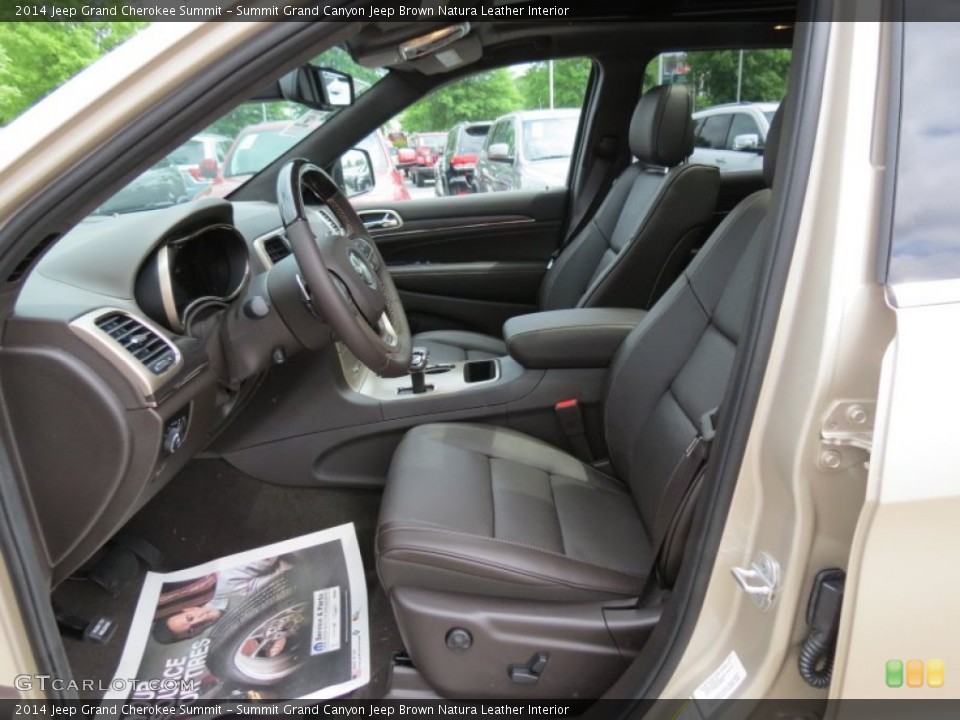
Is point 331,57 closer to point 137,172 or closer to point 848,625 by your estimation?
point 137,172

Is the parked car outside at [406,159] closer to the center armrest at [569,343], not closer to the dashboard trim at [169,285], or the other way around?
the center armrest at [569,343]

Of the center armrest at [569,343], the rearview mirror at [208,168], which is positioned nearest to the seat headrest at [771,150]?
the center armrest at [569,343]

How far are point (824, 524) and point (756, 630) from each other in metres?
0.18

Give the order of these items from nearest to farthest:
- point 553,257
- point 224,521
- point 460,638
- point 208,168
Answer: point 460,638 → point 224,521 → point 208,168 → point 553,257

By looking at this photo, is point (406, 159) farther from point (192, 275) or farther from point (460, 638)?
point (460, 638)

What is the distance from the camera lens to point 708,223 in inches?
82.4

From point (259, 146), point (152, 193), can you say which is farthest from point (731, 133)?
point (152, 193)

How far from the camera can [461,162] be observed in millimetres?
3273

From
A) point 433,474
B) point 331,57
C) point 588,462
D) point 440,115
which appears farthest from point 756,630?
point 440,115

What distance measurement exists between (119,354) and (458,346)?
131cm

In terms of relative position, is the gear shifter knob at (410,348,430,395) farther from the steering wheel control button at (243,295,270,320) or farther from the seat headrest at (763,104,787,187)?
the seat headrest at (763,104,787,187)

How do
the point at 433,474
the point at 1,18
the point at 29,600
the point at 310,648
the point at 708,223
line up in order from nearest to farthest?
the point at 29,600, the point at 1,18, the point at 310,648, the point at 433,474, the point at 708,223

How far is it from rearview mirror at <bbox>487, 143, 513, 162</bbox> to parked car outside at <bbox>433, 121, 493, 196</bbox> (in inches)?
2.0

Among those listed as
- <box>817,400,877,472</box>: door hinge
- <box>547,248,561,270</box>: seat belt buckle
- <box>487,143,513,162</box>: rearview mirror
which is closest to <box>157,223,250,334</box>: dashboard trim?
<box>817,400,877,472</box>: door hinge
